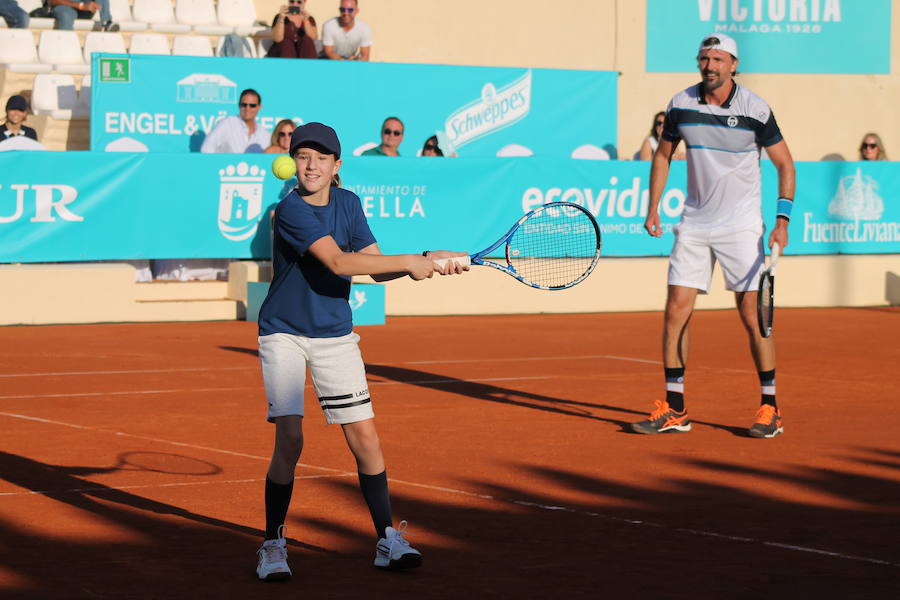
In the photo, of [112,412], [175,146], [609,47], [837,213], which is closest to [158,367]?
[112,412]

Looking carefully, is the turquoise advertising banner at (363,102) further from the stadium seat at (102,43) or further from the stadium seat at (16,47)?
the stadium seat at (16,47)

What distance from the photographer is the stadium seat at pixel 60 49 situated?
19219mm

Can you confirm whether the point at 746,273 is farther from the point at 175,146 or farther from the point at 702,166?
the point at 175,146

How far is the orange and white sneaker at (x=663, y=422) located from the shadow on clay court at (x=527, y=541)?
119cm

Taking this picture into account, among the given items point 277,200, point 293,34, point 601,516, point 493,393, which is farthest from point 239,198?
point 601,516

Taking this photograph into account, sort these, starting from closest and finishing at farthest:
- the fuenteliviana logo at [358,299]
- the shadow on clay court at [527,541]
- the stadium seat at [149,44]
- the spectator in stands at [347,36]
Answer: the shadow on clay court at [527,541] → the fuenteliviana logo at [358,299] → the spectator in stands at [347,36] → the stadium seat at [149,44]

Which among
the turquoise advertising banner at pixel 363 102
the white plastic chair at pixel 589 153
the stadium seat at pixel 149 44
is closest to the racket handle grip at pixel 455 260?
the turquoise advertising banner at pixel 363 102

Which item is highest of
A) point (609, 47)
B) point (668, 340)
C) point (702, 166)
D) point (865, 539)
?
point (609, 47)

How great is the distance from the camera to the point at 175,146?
1730 centimetres

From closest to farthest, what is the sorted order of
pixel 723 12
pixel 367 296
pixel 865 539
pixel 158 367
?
1. pixel 865 539
2. pixel 158 367
3. pixel 367 296
4. pixel 723 12

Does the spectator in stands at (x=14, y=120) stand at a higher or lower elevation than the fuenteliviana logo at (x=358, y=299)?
higher

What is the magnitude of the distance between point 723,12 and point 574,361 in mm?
12539

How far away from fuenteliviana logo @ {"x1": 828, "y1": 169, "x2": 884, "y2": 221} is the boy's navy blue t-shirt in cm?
1436

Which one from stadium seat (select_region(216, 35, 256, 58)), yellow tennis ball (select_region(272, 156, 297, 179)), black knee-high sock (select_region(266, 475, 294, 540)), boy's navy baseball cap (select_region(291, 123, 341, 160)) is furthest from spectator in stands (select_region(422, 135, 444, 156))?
black knee-high sock (select_region(266, 475, 294, 540))
